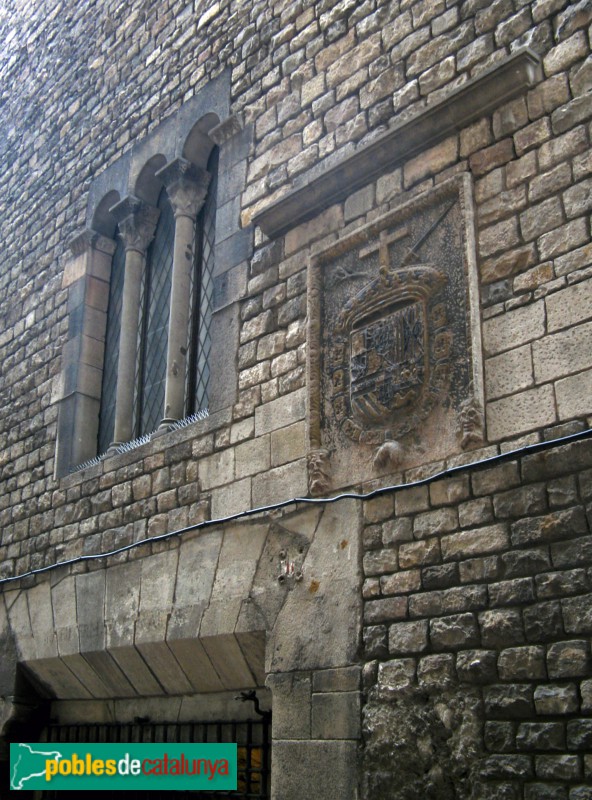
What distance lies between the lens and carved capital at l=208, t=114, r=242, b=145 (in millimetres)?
5648

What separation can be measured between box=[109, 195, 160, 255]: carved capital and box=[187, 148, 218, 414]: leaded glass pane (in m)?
0.56

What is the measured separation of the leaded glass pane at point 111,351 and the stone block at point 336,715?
2.87m

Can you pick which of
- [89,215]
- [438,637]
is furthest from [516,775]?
[89,215]

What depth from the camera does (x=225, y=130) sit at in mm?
5719

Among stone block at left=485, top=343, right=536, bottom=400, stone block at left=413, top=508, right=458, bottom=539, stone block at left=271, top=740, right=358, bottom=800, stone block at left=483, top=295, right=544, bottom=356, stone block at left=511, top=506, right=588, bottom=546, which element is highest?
stone block at left=483, top=295, right=544, bottom=356

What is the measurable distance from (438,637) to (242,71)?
142 inches

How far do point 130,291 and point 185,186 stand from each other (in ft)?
2.64

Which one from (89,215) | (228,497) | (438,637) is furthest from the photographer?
(89,215)

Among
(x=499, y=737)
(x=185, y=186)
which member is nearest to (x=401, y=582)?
(x=499, y=737)

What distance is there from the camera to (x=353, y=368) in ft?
14.3

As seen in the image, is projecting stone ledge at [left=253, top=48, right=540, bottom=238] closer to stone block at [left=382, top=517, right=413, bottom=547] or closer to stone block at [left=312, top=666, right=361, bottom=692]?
stone block at [left=382, top=517, right=413, bottom=547]

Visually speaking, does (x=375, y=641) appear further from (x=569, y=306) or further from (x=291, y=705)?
(x=569, y=306)

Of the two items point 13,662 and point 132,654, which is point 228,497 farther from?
point 13,662

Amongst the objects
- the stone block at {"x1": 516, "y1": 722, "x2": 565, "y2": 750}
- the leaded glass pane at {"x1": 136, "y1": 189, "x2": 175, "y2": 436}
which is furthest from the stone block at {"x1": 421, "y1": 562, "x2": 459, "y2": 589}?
the leaded glass pane at {"x1": 136, "y1": 189, "x2": 175, "y2": 436}
